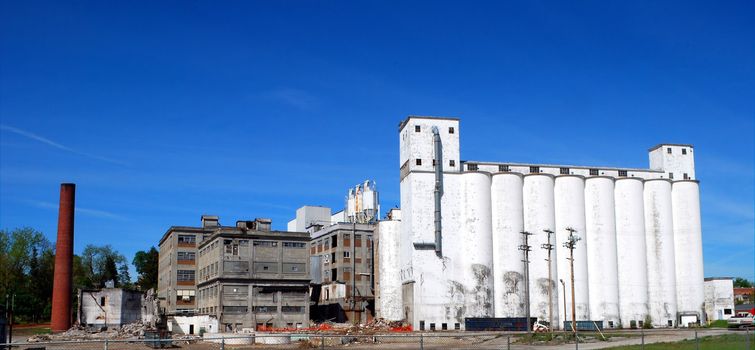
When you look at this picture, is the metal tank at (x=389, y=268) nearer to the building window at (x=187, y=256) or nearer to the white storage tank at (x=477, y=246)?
the white storage tank at (x=477, y=246)

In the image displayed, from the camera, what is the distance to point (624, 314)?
88.6m

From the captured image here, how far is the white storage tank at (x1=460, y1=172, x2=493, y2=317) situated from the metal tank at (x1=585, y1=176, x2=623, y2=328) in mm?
13159

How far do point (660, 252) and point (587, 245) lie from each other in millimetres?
10163

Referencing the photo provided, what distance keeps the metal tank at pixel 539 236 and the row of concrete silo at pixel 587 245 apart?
0.38 feet

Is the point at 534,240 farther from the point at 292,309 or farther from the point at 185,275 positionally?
the point at 185,275

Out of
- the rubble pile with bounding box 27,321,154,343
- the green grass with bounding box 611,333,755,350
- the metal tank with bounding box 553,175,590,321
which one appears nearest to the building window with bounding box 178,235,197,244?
the rubble pile with bounding box 27,321,154,343

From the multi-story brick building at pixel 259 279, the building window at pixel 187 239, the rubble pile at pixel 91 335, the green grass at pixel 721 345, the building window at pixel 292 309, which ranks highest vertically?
the building window at pixel 187 239

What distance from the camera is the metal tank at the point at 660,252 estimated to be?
9019cm

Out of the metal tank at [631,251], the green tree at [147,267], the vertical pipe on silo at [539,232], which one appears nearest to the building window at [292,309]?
the vertical pipe on silo at [539,232]

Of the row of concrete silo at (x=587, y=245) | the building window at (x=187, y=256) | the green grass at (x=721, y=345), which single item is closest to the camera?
the green grass at (x=721, y=345)

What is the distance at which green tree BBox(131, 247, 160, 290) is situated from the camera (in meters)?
158

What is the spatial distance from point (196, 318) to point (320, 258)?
34.8 meters

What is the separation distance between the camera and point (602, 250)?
88938 mm

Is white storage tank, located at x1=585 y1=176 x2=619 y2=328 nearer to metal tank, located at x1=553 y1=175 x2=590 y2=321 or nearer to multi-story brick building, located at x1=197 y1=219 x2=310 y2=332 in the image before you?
metal tank, located at x1=553 y1=175 x2=590 y2=321
